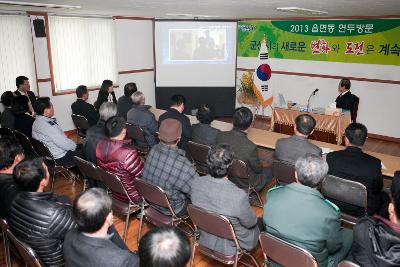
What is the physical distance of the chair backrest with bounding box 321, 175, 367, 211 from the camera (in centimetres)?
284

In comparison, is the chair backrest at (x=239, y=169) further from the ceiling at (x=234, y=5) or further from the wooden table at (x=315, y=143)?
the ceiling at (x=234, y=5)

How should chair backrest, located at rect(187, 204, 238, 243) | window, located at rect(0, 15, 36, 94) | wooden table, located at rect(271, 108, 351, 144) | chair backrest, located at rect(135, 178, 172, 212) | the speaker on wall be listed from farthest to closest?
the speaker on wall < window, located at rect(0, 15, 36, 94) < wooden table, located at rect(271, 108, 351, 144) < chair backrest, located at rect(135, 178, 172, 212) < chair backrest, located at rect(187, 204, 238, 243)

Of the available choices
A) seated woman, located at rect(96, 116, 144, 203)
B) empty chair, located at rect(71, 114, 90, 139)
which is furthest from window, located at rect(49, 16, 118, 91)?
seated woman, located at rect(96, 116, 144, 203)

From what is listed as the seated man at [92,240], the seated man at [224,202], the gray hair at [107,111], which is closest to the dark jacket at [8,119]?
the gray hair at [107,111]

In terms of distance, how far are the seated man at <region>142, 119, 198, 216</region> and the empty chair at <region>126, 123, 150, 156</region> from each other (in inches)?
64.4

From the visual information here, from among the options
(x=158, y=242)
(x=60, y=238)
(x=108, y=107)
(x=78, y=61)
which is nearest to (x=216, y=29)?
(x=78, y=61)

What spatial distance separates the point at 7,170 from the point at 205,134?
2.19m

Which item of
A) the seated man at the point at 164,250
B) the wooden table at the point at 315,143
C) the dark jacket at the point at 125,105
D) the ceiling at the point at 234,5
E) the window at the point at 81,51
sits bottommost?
the wooden table at the point at 315,143

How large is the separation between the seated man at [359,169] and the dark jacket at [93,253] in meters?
2.09

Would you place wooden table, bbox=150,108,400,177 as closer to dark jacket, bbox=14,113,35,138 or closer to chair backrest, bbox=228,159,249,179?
chair backrest, bbox=228,159,249,179

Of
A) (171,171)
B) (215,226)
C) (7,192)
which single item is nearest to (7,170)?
(7,192)

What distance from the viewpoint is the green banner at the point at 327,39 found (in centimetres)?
674

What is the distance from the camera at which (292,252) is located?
6.63ft

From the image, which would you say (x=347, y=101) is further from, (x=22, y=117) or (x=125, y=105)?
(x=22, y=117)
